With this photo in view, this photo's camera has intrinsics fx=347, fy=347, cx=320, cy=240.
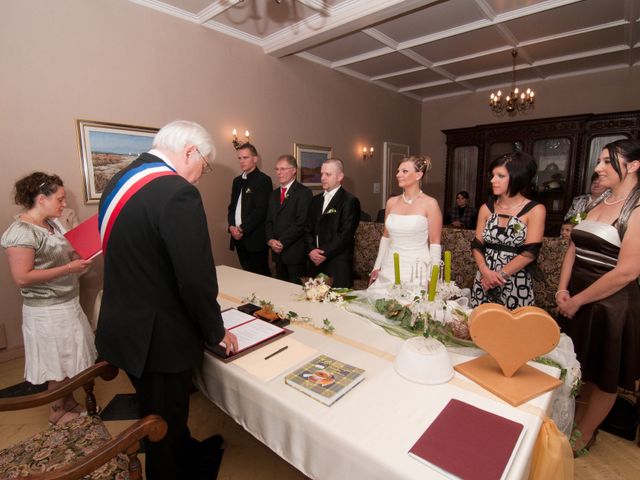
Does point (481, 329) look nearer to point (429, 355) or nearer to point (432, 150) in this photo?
point (429, 355)

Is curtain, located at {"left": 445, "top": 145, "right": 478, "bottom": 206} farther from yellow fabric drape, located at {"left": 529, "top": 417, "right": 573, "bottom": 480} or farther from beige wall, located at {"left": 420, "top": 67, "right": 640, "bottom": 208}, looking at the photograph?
yellow fabric drape, located at {"left": 529, "top": 417, "right": 573, "bottom": 480}

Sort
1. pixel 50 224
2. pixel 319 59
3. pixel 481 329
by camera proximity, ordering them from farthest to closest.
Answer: pixel 319 59, pixel 50 224, pixel 481 329

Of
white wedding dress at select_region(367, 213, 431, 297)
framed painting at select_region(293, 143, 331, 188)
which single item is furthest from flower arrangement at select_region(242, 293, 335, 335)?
framed painting at select_region(293, 143, 331, 188)

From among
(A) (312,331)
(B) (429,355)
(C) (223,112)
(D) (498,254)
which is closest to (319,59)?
(C) (223,112)

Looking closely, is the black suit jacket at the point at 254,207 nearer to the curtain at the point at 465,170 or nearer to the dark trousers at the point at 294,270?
the dark trousers at the point at 294,270

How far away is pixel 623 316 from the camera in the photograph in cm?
174

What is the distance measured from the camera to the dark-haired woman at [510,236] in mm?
2153

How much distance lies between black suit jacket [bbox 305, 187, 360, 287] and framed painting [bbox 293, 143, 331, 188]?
1957 mm

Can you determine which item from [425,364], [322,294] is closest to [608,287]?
[425,364]

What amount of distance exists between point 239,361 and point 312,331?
397 mm

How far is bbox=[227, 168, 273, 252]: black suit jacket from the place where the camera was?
149 inches

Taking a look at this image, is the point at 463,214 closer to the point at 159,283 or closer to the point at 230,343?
the point at 230,343

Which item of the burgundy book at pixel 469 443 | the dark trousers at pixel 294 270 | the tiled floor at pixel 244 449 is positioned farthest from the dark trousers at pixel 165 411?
the dark trousers at pixel 294 270

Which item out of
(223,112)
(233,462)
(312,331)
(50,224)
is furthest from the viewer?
(223,112)
